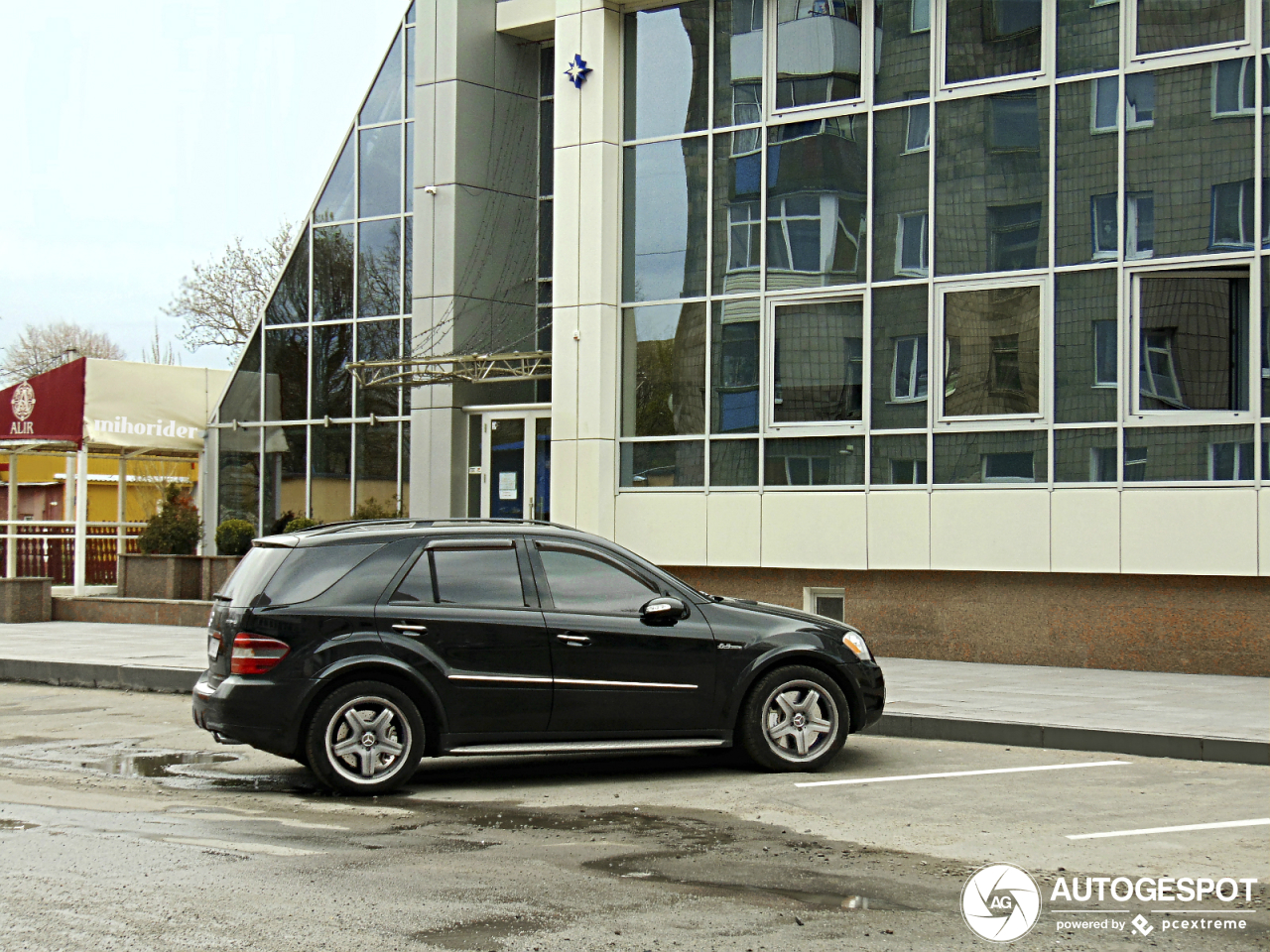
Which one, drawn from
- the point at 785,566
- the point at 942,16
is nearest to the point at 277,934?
the point at 785,566

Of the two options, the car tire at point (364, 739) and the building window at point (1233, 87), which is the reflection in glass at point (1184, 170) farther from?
the car tire at point (364, 739)

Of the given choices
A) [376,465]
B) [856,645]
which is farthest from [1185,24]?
[376,465]

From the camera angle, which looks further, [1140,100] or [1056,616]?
[1056,616]

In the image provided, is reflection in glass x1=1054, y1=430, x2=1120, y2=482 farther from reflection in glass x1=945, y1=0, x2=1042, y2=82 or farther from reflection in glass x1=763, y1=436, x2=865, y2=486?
reflection in glass x1=945, y1=0, x2=1042, y2=82

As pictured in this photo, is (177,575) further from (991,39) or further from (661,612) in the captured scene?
(661,612)

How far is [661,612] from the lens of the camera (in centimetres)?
832

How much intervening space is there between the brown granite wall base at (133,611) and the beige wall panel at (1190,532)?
1273 cm

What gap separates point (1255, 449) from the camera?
13172 millimetres

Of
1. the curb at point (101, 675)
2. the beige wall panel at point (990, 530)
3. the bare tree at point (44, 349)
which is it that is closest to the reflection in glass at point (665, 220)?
the beige wall panel at point (990, 530)

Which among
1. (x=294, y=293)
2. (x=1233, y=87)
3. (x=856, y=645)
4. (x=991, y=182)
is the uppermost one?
(x=1233, y=87)

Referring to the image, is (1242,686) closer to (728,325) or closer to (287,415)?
(728,325)

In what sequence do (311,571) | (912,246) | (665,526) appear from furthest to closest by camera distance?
(665,526)
(912,246)
(311,571)

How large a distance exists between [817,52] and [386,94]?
9.79m

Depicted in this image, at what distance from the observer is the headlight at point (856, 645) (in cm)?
872
